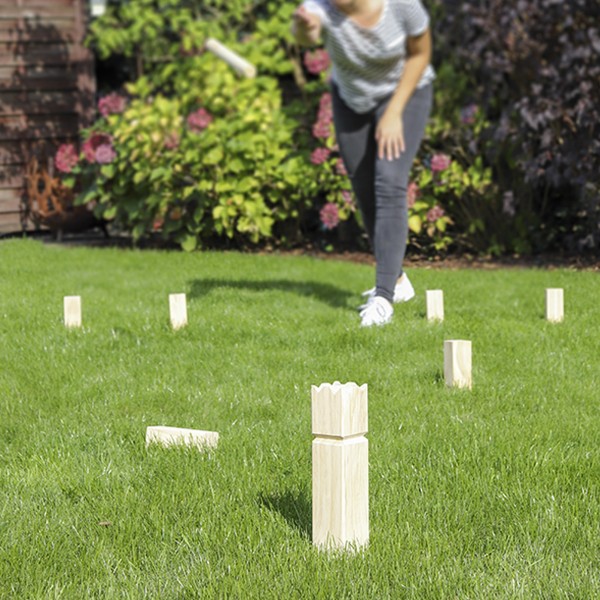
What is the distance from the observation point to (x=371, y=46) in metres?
5.79

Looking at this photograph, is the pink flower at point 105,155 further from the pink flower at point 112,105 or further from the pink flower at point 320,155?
the pink flower at point 320,155

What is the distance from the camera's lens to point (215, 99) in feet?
32.2

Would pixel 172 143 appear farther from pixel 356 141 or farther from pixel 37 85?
pixel 356 141

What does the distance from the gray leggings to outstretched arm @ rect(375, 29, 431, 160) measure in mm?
103

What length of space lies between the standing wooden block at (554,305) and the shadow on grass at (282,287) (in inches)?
49.0

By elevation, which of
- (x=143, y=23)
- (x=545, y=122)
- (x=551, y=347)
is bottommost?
(x=551, y=347)

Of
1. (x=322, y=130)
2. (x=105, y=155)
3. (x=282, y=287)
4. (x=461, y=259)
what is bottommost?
(x=461, y=259)

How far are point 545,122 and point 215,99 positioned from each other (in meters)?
3.00

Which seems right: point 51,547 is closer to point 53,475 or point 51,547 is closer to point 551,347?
point 53,475

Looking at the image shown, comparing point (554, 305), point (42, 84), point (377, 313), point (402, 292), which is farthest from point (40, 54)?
point (554, 305)

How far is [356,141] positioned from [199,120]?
3637mm

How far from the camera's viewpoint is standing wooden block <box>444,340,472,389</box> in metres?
4.41

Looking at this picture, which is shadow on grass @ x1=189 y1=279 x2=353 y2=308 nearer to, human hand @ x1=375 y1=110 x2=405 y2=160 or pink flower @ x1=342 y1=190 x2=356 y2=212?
human hand @ x1=375 y1=110 x2=405 y2=160

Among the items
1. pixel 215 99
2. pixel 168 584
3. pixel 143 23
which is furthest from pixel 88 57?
pixel 168 584
